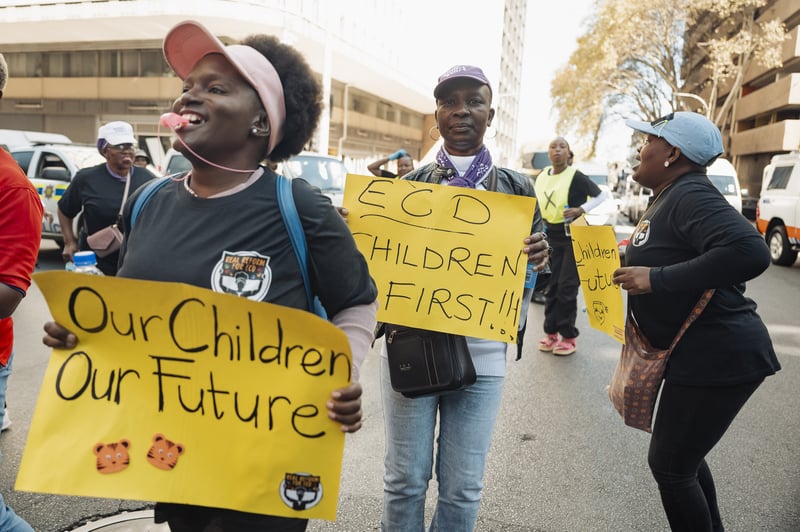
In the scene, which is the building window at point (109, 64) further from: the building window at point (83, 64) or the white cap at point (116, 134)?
the white cap at point (116, 134)

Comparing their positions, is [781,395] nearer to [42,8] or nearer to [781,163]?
→ [781,163]

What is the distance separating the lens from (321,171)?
1066cm

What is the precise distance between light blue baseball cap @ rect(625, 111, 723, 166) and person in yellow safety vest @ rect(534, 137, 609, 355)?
3.61 m

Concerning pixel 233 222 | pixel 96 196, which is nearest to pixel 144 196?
pixel 233 222

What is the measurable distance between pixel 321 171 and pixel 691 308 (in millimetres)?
8803

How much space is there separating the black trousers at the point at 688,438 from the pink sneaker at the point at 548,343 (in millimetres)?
3978

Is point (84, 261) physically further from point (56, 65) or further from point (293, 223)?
point (56, 65)

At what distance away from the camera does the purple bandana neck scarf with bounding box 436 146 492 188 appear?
256cm

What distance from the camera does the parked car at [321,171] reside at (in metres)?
10.3

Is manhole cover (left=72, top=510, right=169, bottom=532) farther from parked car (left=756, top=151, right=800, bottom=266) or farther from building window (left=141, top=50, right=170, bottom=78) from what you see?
building window (left=141, top=50, right=170, bottom=78)

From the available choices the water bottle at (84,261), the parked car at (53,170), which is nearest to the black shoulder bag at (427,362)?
the water bottle at (84,261)

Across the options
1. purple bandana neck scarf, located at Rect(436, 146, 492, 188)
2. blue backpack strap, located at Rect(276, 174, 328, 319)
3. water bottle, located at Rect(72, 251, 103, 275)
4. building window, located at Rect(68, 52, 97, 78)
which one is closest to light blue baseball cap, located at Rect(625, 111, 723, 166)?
purple bandana neck scarf, located at Rect(436, 146, 492, 188)

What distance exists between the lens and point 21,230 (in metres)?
1.96

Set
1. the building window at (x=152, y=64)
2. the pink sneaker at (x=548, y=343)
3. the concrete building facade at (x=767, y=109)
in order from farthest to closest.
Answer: the concrete building facade at (x=767, y=109)
the building window at (x=152, y=64)
the pink sneaker at (x=548, y=343)
